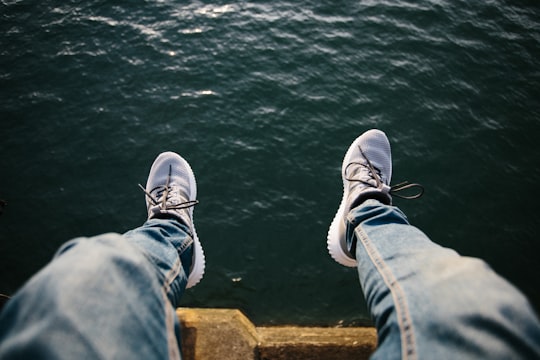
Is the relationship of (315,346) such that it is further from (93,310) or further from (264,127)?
(264,127)

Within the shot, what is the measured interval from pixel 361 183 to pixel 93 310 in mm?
2686

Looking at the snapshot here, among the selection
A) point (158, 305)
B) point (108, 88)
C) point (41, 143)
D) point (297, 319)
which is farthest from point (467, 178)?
point (41, 143)

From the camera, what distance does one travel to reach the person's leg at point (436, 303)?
112cm

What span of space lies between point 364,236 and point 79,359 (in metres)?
1.86

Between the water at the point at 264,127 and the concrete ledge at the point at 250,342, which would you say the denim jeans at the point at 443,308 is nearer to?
the concrete ledge at the point at 250,342

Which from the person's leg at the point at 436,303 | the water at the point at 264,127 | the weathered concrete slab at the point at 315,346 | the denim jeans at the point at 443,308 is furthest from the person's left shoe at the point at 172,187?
the denim jeans at the point at 443,308

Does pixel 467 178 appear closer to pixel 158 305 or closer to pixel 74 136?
pixel 158 305

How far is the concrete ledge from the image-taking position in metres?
2.77

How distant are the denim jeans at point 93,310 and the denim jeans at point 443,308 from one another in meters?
0.99

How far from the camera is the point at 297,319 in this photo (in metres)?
4.03

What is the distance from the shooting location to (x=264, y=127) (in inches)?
211

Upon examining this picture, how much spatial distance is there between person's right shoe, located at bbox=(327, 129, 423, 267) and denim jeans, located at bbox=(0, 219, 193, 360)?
185 cm

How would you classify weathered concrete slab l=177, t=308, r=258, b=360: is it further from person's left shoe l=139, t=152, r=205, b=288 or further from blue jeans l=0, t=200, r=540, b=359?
blue jeans l=0, t=200, r=540, b=359

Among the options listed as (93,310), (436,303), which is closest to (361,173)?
(436,303)
